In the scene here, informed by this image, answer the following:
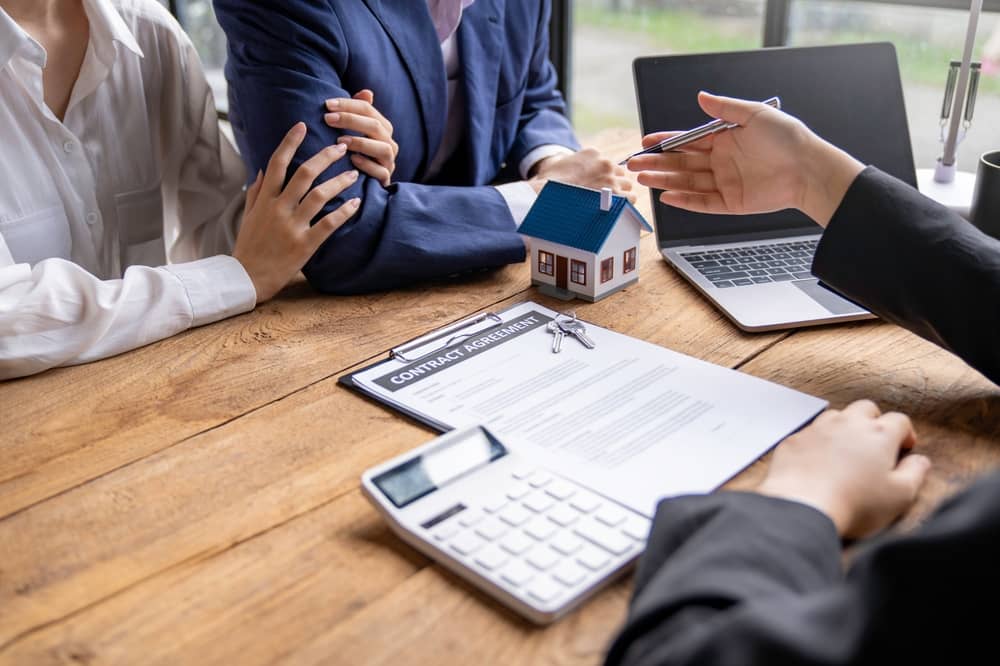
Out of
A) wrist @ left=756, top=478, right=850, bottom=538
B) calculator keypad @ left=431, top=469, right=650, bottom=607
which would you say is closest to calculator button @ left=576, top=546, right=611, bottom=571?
calculator keypad @ left=431, top=469, right=650, bottom=607

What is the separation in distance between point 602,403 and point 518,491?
0.58ft

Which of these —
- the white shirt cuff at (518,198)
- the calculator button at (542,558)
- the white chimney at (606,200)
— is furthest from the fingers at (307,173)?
the calculator button at (542,558)

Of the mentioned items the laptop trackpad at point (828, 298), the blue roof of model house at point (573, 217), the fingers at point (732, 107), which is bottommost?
the laptop trackpad at point (828, 298)

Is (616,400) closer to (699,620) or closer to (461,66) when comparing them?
(699,620)

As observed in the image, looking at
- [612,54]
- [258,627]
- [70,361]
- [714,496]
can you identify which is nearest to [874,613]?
[714,496]

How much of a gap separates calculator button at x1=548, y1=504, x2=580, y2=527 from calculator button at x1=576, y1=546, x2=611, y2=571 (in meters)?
0.03

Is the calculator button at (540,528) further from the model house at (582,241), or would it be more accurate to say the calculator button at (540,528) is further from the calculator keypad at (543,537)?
the model house at (582,241)

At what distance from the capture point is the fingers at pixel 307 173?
115cm

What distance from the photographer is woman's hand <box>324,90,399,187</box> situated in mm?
1185

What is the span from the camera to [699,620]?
536 mm

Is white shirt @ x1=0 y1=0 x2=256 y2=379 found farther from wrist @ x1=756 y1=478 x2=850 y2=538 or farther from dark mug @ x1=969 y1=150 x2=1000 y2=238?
dark mug @ x1=969 y1=150 x2=1000 y2=238

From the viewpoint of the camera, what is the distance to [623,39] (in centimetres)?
509

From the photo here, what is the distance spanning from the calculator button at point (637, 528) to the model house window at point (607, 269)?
0.47m

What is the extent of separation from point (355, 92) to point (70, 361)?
0.52 m
